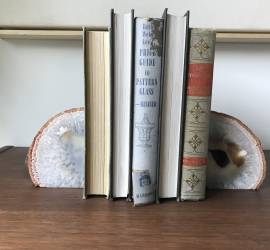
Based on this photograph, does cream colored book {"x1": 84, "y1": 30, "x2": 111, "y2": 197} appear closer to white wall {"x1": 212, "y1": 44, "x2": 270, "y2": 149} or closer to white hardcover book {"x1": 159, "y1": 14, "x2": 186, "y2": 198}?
white hardcover book {"x1": 159, "y1": 14, "x2": 186, "y2": 198}

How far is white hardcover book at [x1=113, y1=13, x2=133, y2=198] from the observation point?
0.47 meters

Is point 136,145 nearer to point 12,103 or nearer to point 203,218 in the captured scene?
point 203,218

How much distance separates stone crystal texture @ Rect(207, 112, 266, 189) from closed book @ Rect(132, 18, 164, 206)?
0.38 ft

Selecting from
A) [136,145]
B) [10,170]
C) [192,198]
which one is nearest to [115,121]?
[136,145]

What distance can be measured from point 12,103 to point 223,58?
54 centimetres

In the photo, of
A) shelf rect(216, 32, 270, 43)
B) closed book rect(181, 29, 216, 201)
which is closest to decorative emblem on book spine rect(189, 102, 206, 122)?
closed book rect(181, 29, 216, 201)

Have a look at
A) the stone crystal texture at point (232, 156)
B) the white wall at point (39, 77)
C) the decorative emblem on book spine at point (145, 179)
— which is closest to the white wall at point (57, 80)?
the white wall at point (39, 77)

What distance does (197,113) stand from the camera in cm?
49

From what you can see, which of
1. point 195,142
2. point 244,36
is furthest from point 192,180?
point 244,36

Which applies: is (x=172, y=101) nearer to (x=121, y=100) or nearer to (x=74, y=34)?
(x=121, y=100)

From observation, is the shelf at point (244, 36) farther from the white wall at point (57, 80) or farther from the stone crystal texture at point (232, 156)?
the stone crystal texture at point (232, 156)

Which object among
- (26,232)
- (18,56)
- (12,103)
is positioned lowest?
(26,232)

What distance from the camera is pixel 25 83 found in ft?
2.75

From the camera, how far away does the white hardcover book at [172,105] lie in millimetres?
473
